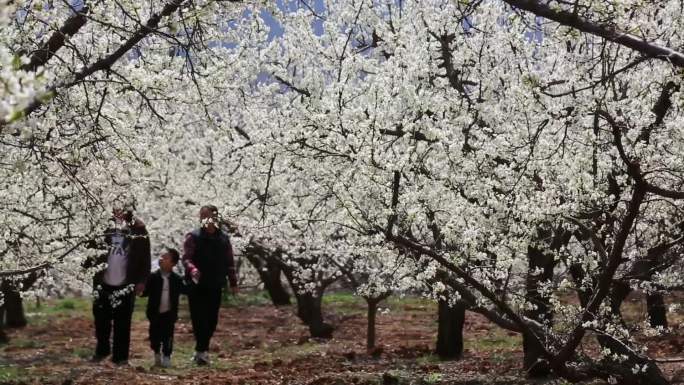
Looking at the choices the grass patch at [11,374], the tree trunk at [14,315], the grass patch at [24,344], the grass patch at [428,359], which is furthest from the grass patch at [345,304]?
the grass patch at [11,374]

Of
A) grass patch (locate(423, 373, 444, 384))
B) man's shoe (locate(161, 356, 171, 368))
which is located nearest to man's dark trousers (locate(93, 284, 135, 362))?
man's shoe (locate(161, 356, 171, 368))

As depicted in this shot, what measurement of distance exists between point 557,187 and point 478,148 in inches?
51.9

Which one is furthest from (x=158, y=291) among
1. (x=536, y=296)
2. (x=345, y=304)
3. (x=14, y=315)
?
(x=345, y=304)

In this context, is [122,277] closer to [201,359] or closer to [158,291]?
[158,291]

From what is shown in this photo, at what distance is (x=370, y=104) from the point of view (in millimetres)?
8930

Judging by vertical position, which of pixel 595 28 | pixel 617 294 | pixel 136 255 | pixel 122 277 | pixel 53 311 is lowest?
pixel 53 311

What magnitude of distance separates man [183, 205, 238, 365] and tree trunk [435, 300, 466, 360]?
2.79 meters

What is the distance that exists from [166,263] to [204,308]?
72 centimetres

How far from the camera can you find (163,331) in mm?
10281

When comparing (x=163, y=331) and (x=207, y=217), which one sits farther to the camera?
(x=163, y=331)

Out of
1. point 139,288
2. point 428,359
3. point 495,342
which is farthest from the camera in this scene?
point 495,342

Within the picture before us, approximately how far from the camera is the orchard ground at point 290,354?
29.0 ft

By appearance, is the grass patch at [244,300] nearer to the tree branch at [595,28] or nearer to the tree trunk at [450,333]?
the tree trunk at [450,333]

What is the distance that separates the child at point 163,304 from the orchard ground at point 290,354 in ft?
1.01
